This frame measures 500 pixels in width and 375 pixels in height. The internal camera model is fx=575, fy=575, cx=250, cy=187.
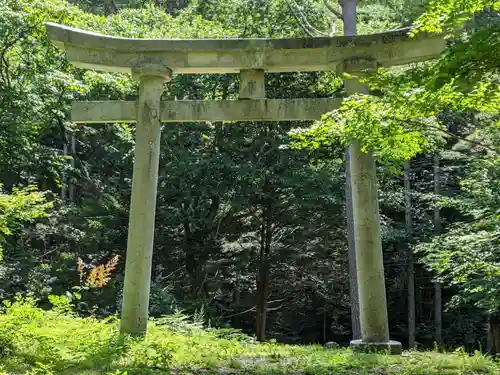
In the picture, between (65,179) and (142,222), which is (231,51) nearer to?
(142,222)

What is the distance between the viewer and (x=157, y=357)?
638 centimetres

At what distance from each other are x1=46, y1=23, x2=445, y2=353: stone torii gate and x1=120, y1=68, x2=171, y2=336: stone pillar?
0.04 feet

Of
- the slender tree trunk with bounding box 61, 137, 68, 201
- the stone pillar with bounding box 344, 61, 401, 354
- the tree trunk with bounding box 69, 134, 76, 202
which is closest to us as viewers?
the stone pillar with bounding box 344, 61, 401, 354

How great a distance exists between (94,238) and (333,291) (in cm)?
780

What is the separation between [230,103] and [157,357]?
3543 mm

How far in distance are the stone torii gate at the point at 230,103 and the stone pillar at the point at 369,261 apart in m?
0.01

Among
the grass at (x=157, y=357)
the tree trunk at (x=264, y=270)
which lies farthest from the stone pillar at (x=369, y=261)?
the tree trunk at (x=264, y=270)

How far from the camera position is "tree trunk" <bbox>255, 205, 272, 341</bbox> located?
56.5ft

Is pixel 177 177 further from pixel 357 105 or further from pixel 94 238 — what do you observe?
pixel 357 105

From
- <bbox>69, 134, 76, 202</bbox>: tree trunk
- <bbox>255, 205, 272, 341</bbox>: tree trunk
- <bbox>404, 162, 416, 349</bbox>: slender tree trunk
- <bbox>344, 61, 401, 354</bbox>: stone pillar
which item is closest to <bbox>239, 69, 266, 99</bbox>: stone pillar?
<bbox>344, 61, 401, 354</bbox>: stone pillar

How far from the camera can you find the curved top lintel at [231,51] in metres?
7.87

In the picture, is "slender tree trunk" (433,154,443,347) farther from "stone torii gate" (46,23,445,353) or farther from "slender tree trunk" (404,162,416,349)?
"stone torii gate" (46,23,445,353)

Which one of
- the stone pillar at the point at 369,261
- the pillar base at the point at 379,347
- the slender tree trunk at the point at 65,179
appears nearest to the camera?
the pillar base at the point at 379,347

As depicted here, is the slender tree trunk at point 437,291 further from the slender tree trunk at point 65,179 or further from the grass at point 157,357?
the slender tree trunk at point 65,179
